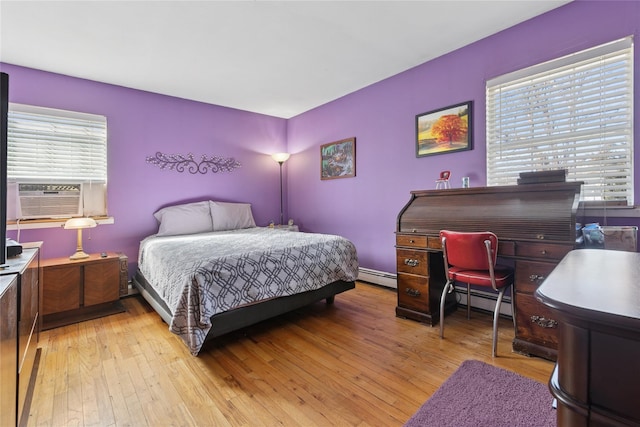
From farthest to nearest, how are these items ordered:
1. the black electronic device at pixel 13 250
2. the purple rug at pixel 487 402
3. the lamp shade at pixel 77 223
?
the lamp shade at pixel 77 223 → the black electronic device at pixel 13 250 → the purple rug at pixel 487 402

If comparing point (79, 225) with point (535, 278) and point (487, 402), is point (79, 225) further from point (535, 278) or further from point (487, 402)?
point (535, 278)

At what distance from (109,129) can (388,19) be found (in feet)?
10.5

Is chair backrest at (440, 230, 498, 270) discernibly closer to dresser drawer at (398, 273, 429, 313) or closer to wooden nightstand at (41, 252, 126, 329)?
dresser drawer at (398, 273, 429, 313)

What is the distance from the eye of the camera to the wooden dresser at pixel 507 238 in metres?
1.94

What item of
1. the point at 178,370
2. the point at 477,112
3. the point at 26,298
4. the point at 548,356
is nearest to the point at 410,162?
the point at 477,112

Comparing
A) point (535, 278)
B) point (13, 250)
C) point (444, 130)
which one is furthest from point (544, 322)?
point (13, 250)

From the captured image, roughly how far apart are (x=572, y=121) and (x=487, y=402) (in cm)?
212

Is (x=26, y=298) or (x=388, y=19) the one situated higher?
(x=388, y=19)

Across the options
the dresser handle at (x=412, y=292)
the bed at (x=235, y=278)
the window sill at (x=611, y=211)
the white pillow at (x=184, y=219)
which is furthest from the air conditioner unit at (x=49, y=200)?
the window sill at (x=611, y=211)

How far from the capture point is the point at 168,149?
3852 millimetres

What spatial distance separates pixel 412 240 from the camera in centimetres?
265

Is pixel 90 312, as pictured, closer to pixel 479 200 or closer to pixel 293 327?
pixel 293 327

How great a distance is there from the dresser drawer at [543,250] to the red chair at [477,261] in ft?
0.56

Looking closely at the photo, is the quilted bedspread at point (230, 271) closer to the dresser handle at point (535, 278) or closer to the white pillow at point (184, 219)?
the white pillow at point (184, 219)
